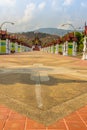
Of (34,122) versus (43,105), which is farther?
(43,105)

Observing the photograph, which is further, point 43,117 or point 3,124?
point 43,117

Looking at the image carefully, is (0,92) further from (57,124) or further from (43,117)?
(57,124)

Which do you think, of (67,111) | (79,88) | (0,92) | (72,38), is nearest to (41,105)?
(67,111)

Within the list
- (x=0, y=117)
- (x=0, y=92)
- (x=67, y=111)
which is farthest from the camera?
(x=0, y=92)

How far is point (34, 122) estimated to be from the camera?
16.0 feet

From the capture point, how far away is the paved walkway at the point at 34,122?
459 cm

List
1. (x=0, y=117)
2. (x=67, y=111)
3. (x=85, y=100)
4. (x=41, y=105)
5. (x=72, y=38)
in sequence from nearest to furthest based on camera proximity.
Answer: (x=0, y=117) < (x=67, y=111) < (x=41, y=105) < (x=85, y=100) < (x=72, y=38)

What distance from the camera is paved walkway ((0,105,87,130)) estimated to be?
15.0 feet

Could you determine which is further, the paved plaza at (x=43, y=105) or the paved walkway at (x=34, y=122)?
the paved plaza at (x=43, y=105)

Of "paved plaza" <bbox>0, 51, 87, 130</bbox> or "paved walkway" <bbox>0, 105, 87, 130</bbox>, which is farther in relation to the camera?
"paved plaza" <bbox>0, 51, 87, 130</bbox>

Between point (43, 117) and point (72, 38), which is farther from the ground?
point (72, 38)

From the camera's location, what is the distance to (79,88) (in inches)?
330

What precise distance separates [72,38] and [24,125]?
145 ft

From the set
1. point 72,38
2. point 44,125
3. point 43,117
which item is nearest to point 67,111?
point 43,117
